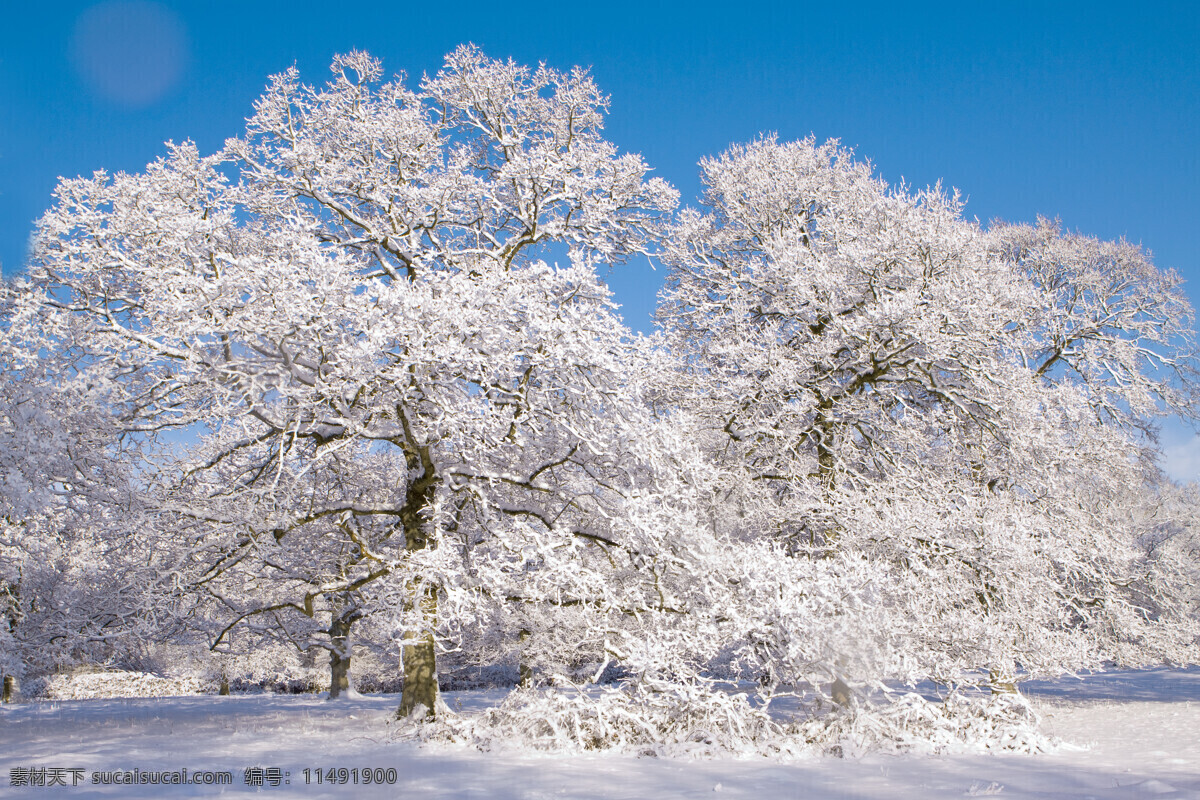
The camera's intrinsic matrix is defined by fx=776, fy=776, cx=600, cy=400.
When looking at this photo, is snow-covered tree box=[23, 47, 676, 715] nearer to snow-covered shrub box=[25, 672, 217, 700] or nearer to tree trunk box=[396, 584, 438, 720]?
tree trunk box=[396, 584, 438, 720]

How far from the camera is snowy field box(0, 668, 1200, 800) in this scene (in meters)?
7.16

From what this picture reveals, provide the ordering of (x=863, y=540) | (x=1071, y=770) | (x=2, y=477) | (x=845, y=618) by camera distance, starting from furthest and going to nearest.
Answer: (x=863, y=540) < (x=845, y=618) < (x=1071, y=770) < (x=2, y=477)

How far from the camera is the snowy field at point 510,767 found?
23.5 ft

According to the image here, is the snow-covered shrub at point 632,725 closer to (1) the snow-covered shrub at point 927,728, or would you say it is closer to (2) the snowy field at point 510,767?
(2) the snowy field at point 510,767

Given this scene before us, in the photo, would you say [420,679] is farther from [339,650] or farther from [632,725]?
[339,650]

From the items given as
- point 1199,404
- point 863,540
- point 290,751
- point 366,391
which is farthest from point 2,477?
point 1199,404

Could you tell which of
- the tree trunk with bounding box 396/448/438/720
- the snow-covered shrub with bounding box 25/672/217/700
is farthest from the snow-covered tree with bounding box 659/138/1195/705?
the snow-covered shrub with bounding box 25/672/217/700

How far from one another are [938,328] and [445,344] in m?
8.25

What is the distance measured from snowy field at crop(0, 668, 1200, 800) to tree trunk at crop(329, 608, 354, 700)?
6272 millimetres

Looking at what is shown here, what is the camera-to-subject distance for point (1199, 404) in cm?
1628

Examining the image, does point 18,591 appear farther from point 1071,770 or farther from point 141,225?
point 1071,770

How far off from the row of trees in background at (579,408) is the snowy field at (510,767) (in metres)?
1.30

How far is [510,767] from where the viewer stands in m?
8.46

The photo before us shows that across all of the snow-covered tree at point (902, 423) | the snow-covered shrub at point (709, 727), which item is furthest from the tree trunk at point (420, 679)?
the snow-covered tree at point (902, 423)
